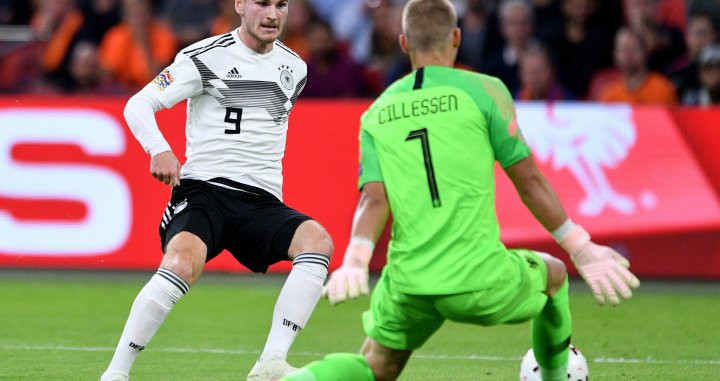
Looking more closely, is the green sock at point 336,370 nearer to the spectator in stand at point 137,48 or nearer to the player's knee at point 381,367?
the player's knee at point 381,367

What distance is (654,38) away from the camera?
12.1 meters

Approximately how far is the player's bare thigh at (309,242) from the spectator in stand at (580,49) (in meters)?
6.49

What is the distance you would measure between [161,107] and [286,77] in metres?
0.71

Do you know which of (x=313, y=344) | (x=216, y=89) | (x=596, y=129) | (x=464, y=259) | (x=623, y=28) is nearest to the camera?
(x=464, y=259)

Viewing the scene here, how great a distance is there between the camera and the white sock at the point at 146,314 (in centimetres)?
580

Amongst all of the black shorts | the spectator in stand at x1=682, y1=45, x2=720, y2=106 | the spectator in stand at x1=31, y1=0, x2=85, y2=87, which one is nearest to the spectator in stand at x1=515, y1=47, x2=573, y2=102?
the spectator in stand at x1=682, y1=45, x2=720, y2=106

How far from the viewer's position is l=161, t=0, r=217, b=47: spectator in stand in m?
13.0

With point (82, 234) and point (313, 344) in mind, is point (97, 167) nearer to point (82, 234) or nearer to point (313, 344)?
point (82, 234)

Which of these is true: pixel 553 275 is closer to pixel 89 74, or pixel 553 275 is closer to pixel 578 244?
pixel 578 244

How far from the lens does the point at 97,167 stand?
1091cm

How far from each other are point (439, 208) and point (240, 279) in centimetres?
660

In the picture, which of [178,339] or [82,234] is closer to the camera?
[178,339]

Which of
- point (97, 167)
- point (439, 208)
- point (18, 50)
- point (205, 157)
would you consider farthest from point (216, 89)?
point (18, 50)

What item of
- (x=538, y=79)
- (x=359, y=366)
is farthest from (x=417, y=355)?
(x=538, y=79)
